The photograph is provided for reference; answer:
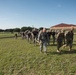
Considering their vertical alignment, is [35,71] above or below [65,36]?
below

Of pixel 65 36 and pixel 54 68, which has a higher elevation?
pixel 65 36

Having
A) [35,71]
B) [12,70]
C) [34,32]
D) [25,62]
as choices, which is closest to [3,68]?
[12,70]

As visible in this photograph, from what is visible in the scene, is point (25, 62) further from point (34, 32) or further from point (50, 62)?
point (34, 32)

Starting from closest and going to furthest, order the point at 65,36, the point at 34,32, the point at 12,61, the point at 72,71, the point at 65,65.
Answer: the point at 72,71 < the point at 65,65 < the point at 12,61 < the point at 65,36 < the point at 34,32

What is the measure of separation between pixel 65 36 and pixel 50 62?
3.51 meters

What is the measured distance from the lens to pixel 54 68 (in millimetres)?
9664

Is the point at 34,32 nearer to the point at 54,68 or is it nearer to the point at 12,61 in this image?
the point at 12,61

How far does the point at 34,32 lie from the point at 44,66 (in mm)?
9308

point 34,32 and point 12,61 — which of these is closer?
point 12,61

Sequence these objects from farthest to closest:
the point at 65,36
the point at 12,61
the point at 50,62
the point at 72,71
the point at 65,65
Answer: the point at 65,36, the point at 12,61, the point at 50,62, the point at 65,65, the point at 72,71

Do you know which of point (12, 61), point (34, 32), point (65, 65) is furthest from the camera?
point (34, 32)

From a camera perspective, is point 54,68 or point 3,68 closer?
point 54,68

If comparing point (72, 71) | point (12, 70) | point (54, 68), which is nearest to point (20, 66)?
point (12, 70)

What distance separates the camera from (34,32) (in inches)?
750
